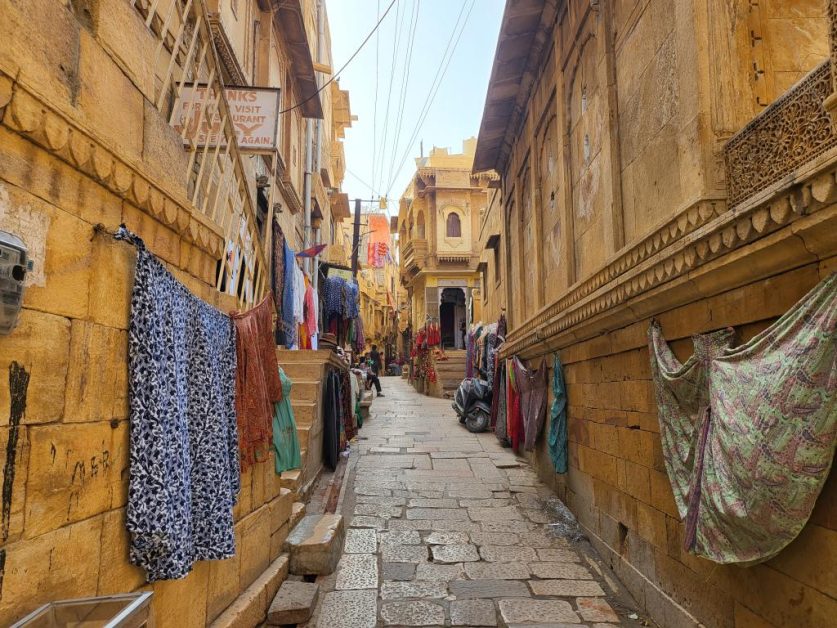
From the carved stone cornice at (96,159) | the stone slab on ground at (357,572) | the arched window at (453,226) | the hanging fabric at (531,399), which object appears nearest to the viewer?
the carved stone cornice at (96,159)

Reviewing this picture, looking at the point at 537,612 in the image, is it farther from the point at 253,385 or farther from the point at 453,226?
the point at 453,226

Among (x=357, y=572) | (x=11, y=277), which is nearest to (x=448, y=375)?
(x=357, y=572)

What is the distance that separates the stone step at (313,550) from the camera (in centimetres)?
556

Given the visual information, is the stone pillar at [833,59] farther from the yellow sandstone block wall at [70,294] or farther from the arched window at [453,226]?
the arched window at [453,226]

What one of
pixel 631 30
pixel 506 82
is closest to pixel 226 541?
pixel 631 30

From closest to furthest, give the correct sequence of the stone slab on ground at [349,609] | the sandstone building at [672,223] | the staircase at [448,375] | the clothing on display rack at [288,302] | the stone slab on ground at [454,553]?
the sandstone building at [672,223], the stone slab on ground at [349,609], the stone slab on ground at [454,553], the clothing on display rack at [288,302], the staircase at [448,375]

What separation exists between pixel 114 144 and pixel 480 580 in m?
5.05

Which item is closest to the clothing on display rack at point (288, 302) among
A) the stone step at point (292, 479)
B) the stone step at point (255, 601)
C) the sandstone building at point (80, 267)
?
the stone step at point (292, 479)

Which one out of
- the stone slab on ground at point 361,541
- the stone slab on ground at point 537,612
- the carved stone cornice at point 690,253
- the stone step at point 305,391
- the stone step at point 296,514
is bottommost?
the stone slab on ground at point 537,612

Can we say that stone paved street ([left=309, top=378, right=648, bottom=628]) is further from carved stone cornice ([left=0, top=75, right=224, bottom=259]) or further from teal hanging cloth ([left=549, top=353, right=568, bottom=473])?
carved stone cornice ([left=0, top=75, right=224, bottom=259])

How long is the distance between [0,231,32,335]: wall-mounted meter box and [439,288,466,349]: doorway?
32.0 m

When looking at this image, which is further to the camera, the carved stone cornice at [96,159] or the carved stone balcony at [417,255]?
the carved stone balcony at [417,255]

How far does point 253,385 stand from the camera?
15.2 feet

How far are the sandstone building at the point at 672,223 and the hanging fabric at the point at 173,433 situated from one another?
3310mm
